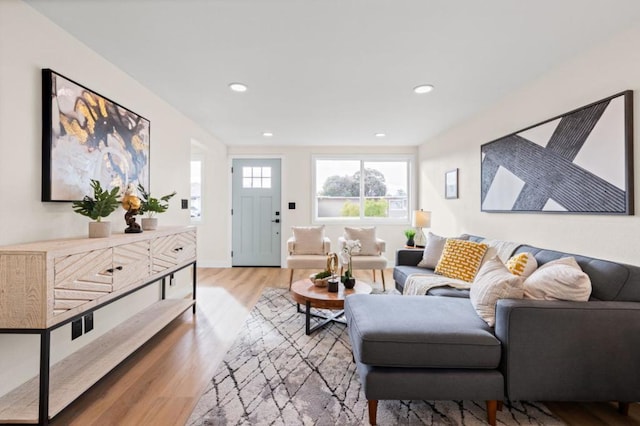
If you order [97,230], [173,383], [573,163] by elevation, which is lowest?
[173,383]

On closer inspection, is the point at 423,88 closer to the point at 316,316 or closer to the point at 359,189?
the point at 316,316

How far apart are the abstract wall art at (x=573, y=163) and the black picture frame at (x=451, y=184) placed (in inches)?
36.7

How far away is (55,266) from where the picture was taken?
1.41 meters

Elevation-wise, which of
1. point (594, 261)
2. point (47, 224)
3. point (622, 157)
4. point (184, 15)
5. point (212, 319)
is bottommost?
point (212, 319)

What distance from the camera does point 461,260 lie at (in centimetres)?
280

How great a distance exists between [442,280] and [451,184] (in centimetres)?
194

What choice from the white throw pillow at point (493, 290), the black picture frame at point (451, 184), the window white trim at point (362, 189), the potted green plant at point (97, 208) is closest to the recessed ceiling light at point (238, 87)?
the potted green plant at point (97, 208)

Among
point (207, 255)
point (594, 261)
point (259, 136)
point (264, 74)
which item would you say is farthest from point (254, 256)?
point (594, 261)

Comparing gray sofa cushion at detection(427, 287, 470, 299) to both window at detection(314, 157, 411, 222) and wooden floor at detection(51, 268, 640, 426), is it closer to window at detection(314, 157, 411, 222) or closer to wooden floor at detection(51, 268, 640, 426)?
wooden floor at detection(51, 268, 640, 426)

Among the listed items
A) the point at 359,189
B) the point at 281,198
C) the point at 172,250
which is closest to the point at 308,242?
the point at 281,198

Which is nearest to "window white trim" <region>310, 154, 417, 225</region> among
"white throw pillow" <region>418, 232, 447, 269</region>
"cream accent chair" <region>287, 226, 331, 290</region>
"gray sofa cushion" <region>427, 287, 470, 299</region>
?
"cream accent chair" <region>287, 226, 331, 290</region>

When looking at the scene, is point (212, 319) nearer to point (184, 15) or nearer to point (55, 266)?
point (55, 266)

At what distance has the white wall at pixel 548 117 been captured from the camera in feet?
5.99

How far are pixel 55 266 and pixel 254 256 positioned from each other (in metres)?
3.99
